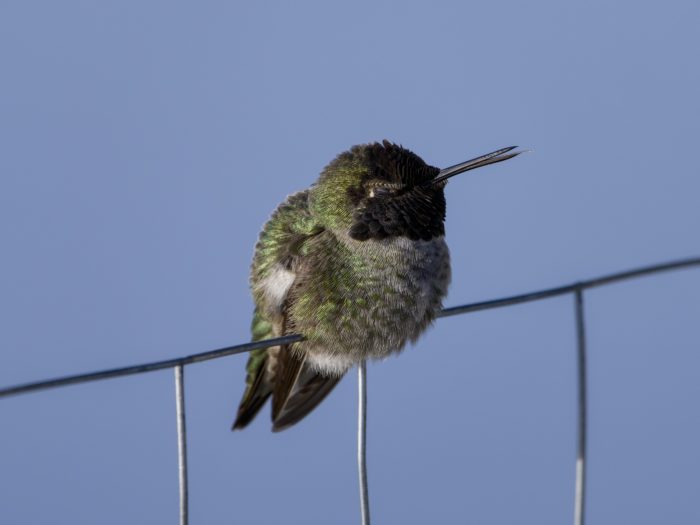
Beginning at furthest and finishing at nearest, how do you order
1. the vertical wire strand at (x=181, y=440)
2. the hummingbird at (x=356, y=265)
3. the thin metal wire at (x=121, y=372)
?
1. the hummingbird at (x=356, y=265)
2. the vertical wire strand at (x=181, y=440)
3. the thin metal wire at (x=121, y=372)

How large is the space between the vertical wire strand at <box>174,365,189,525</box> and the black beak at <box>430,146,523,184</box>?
73cm

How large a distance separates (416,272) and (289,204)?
0.93 ft

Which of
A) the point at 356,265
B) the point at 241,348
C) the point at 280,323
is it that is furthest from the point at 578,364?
the point at 280,323

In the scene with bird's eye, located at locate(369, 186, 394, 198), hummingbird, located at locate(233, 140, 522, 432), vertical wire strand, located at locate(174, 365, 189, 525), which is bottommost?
vertical wire strand, located at locate(174, 365, 189, 525)

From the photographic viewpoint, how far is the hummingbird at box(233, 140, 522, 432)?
4.65 feet

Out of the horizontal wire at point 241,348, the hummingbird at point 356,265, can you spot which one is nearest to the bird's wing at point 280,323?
the hummingbird at point 356,265

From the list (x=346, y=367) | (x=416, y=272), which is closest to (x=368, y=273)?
(x=416, y=272)

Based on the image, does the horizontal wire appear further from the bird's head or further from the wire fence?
the bird's head

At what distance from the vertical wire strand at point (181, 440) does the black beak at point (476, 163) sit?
73cm

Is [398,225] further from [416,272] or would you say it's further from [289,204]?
[289,204]

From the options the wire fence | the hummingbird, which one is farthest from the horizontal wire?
the hummingbird

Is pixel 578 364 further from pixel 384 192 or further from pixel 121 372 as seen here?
pixel 384 192

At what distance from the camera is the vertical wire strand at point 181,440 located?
0.82 meters

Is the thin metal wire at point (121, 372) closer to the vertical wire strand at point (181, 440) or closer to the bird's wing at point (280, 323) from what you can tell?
the vertical wire strand at point (181, 440)
